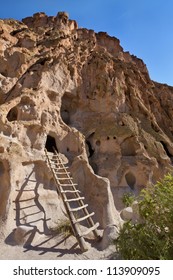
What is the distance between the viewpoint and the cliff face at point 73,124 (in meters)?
10.6

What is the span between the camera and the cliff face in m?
10.6

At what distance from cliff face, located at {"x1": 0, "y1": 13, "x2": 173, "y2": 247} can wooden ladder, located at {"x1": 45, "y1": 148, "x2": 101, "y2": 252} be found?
0.58 metres

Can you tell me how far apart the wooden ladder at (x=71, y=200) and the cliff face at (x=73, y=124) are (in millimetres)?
582

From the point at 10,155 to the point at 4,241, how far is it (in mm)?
3332

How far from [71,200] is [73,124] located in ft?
24.1

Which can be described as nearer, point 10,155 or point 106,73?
point 10,155

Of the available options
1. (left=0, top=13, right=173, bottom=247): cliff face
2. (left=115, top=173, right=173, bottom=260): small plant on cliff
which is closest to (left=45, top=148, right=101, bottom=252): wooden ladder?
(left=0, top=13, right=173, bottom=247): cliff face

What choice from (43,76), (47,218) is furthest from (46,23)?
(47,218)

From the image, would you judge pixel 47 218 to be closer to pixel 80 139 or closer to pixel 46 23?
pixel 80 139

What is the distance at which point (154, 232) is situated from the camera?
16.7 ft

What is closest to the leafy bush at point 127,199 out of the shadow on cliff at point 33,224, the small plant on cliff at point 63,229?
the small plant on cliff at point 63,229

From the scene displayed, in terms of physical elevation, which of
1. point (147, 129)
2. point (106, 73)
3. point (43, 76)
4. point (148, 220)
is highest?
point (106, 73)

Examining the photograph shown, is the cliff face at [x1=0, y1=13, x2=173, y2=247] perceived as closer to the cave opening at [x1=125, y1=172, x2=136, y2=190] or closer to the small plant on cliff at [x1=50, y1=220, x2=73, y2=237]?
the cave opening at [x1=125, y1=172, x2=136, y2=190]

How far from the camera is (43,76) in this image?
1482cm
